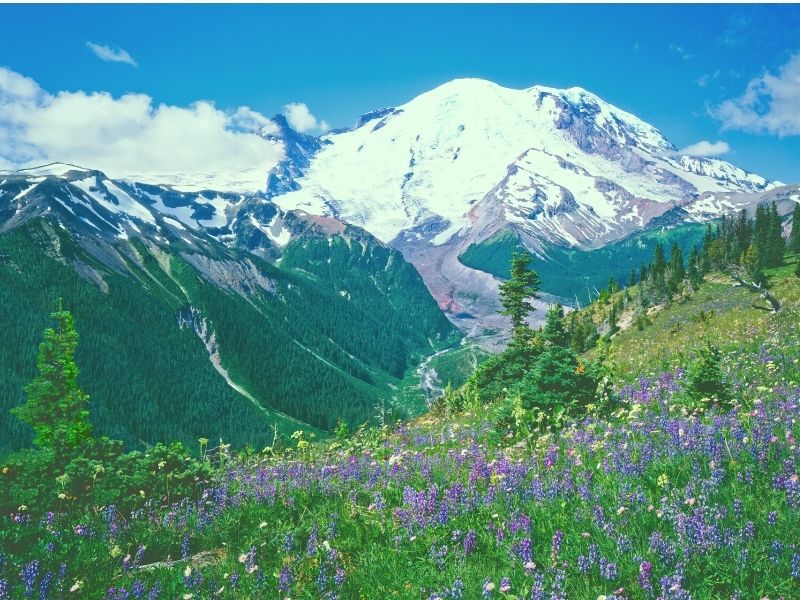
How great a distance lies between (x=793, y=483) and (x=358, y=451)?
28.6ft

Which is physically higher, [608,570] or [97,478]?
[608,570]

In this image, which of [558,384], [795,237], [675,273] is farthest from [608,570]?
[795,237]

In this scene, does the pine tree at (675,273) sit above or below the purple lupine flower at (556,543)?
above

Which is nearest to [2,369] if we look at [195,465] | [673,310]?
[673,310]

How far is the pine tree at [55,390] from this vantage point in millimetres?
34781

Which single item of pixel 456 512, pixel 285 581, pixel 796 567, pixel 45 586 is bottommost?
pixel 45 586

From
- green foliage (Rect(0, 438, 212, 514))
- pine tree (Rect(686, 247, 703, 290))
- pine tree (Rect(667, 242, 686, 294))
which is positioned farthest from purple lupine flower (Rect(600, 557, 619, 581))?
pine tree (Rect(686, 247, 703, 290))

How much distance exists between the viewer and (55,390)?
3609cm

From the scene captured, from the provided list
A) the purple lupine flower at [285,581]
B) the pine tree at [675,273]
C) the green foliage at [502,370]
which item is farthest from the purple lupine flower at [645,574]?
the pine tree at [675,273]

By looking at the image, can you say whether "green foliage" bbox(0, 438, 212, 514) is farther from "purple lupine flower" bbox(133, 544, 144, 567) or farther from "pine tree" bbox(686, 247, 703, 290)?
"pine tree" bbox(686, 247, 703, 290)

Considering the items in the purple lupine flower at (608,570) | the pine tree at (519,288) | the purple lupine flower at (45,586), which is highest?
the pine tree at (519,288)

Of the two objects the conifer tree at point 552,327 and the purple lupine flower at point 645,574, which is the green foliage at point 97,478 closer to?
the purple lupine flower at point 645,574

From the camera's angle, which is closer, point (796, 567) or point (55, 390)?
point (796, 567)

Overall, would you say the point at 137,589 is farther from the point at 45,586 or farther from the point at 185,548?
the point at 185,548
